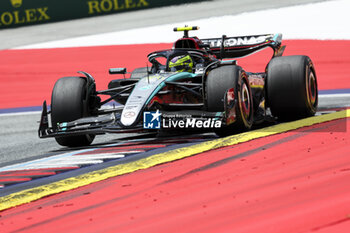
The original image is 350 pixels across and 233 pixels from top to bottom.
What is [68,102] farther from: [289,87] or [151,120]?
[289,87]

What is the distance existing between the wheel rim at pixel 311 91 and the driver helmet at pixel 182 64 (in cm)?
146

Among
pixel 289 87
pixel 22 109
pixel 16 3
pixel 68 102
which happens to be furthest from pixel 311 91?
pixel 16 3

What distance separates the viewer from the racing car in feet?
25.4

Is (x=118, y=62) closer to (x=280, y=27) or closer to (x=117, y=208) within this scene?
(x=280, y=27)

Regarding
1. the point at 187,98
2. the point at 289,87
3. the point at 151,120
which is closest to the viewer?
the point at 151,120

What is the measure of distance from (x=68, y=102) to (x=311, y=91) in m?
3.01

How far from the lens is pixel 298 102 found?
8688mm

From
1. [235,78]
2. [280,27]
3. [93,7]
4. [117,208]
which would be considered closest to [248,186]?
[117,208]

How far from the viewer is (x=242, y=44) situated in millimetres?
10609

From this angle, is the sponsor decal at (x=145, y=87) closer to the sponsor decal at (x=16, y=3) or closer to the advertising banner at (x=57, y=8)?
the advertising banner at (x=57, y=8)

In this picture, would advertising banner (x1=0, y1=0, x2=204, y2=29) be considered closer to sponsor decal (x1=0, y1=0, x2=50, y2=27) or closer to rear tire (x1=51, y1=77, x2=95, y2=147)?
sponsor decal (x1=0, y1=0, x2=50, y2=27)

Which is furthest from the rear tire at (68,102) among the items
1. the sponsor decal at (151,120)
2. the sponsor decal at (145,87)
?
the sponsor decal at (151,120)

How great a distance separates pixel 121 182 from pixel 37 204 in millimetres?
707

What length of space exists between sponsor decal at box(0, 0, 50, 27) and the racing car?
15929mm
